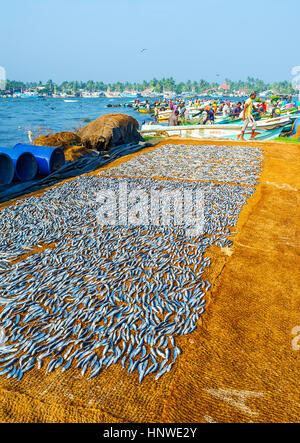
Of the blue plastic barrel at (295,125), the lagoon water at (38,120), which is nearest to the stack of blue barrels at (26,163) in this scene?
the lagoon water at (38,120)

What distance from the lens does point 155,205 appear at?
8297 mm

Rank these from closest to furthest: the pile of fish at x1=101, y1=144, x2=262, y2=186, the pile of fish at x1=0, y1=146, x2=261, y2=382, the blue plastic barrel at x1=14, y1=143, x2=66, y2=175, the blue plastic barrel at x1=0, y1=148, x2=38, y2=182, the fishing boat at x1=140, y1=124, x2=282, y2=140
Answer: the pile of fish at x1=0, y1=146, x2=261, y2=382, the blue plastic barrel at x1=0, y1=148, x2=38, y2=182, the pile of fish at x1=101, y1=144, x2=262, y2=186, the blue plastic barrel at x1=14, y1=143, x2=66, y2=175, the fishing boat at x1=140, y1=124, x2=282, y2=140

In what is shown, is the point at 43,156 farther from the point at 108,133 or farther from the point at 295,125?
the point at 295,125

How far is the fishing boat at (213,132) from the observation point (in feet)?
71.0

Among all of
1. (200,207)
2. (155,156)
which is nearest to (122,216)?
(200,207)

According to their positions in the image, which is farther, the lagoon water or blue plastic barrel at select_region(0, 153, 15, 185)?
the lagoon water

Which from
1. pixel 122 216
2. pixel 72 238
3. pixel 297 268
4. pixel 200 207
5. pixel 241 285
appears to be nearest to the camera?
pixel 241 285

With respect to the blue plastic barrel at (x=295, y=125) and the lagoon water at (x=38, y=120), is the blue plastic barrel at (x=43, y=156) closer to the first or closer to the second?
the lagoon water at (x=38, y=120)

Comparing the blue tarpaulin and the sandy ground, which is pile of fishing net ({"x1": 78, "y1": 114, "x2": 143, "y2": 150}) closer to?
the blue tarpaulin

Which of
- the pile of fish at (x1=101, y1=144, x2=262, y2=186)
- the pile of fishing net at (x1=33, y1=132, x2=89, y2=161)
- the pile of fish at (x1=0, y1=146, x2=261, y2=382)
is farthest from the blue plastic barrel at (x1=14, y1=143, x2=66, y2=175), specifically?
the pile of fish at (x1=0, y1=146, x2=261, y2=382)

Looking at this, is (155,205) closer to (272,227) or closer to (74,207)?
(74,207)

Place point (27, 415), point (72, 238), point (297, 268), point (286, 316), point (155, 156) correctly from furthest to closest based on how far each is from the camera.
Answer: point (155, 156) < point (72, 238) < point (297, 268) < point (286, 316) < point (27, 415)

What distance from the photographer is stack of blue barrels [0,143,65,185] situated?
10211 mm

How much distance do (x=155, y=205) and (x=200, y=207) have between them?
4.42 ft
